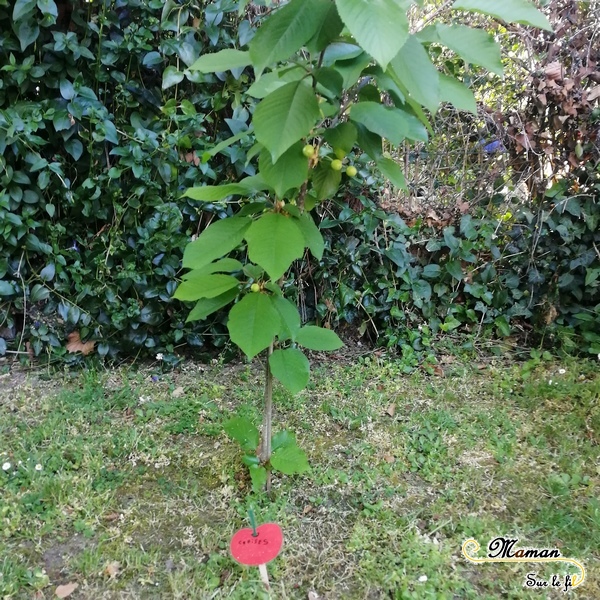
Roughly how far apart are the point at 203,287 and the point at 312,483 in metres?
0.88

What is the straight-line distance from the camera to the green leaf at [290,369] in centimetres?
142

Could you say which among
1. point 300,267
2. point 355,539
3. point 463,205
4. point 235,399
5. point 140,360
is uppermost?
point 463,205

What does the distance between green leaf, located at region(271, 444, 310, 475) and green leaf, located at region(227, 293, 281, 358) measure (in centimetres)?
53

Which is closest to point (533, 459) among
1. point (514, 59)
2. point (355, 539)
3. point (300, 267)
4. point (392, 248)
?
point (355, 539)

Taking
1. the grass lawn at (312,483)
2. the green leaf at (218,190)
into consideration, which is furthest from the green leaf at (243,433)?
the green leaf at (218,190)

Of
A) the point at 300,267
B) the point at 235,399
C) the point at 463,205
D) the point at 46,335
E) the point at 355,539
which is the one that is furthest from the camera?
the point at 463,205

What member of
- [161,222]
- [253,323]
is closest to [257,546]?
[253,323]

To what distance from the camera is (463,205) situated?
289 cm

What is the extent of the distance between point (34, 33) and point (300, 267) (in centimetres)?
162

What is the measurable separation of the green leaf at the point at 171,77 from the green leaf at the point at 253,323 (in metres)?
1.38

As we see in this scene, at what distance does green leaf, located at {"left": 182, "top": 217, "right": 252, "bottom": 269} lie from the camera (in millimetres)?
1225

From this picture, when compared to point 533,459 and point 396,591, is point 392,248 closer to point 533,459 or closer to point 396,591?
point 533,459
